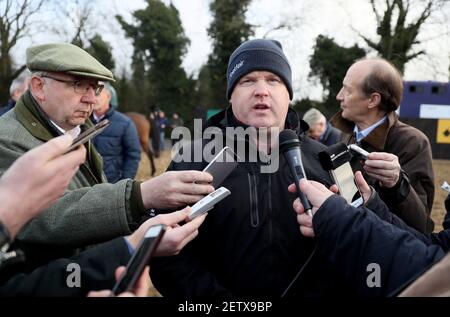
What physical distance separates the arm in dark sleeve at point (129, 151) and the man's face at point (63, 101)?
3054mm

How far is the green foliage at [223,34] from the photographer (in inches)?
941

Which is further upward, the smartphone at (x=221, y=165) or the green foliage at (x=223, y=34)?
the green foliage at (x=223, y=34)

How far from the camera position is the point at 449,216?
2.03 metres

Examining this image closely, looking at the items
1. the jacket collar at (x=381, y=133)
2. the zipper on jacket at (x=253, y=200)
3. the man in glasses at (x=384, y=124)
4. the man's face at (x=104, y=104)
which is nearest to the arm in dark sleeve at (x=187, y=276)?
the zipper on jacket at (x=253, y=200)

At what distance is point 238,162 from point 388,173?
0.76 m

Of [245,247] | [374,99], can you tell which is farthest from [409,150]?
[245,247]

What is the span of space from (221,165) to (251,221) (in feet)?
1.01

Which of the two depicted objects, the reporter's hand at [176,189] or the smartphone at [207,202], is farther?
A: the reporter's hand at [176,189]

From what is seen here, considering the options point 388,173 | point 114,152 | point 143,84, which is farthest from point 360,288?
point 143,84

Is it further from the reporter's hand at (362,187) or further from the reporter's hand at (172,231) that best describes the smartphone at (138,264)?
the reporter's hand at (362,187)

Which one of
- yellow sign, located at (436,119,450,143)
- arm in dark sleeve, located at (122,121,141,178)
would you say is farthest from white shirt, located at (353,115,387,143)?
yellow sign, located at (436,119,450,143)

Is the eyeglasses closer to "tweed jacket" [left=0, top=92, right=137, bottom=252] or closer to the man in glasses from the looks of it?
"tweed jacket" [left=0, top=92, right=137, bottom=252]

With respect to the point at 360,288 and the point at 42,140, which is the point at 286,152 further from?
the point at 42,140

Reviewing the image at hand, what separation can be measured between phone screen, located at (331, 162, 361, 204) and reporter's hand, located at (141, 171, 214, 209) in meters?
0.54
